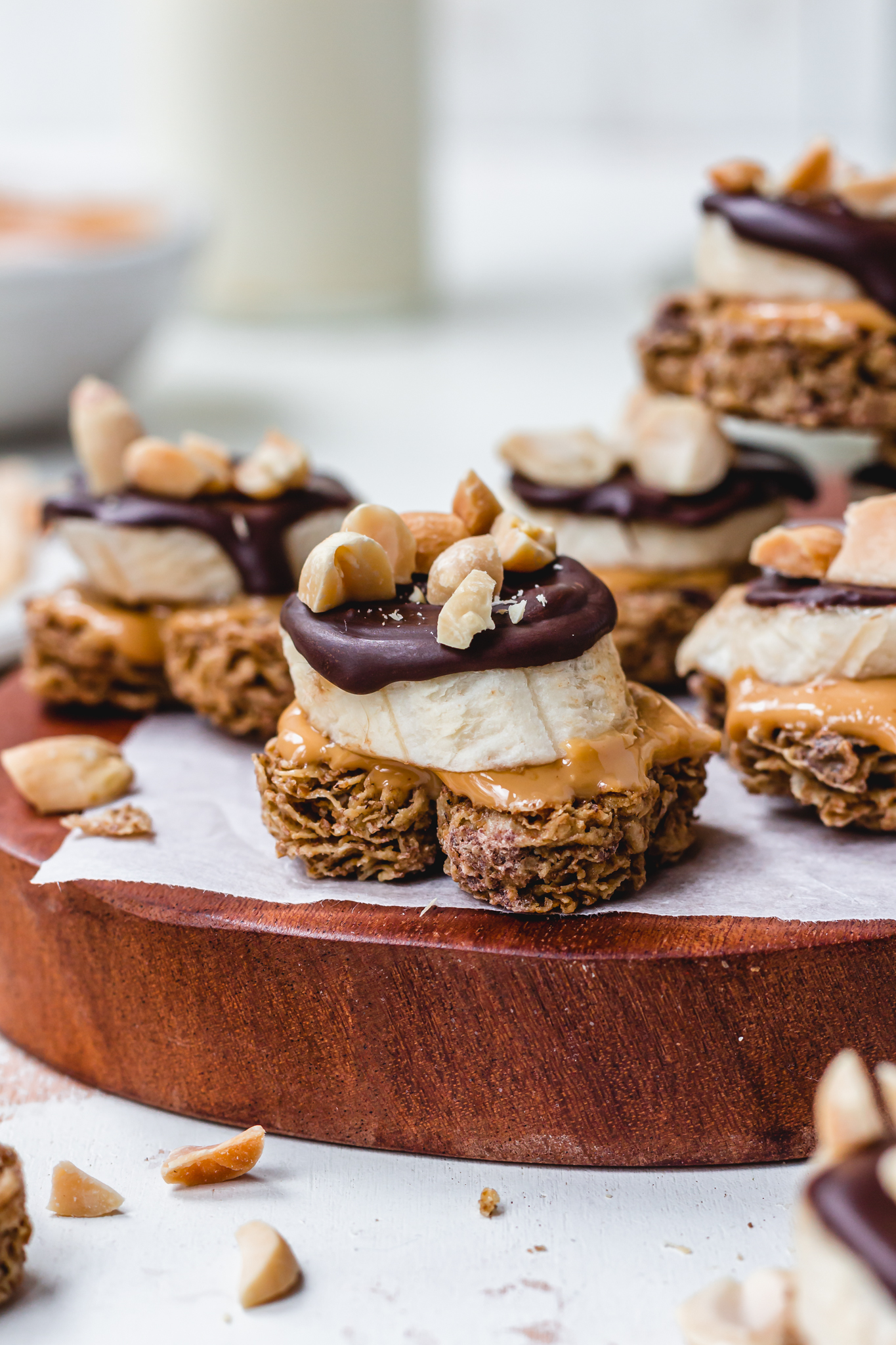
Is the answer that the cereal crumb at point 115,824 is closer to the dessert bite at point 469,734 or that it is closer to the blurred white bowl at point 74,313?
the dessert bite at point 469,734

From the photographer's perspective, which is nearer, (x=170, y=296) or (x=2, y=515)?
(x=2, y=515)

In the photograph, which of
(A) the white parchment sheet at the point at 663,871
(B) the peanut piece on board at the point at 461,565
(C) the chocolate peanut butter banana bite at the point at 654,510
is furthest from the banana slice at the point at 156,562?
(B) the peanut piece on board at the point at 461,565

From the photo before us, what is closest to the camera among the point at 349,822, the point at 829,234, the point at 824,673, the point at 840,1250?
the point at 840,1250

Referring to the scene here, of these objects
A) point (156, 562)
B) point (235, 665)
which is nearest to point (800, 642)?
point (235, 665)

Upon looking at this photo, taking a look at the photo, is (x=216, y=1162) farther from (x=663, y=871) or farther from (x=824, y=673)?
(x=824, y=673)

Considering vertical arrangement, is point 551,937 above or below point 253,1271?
above

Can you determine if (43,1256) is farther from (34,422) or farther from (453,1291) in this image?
(34,422)

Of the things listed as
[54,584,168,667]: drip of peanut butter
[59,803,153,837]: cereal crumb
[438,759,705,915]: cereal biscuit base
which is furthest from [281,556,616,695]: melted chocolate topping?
[54,584,168,667]: drip of peanut butter

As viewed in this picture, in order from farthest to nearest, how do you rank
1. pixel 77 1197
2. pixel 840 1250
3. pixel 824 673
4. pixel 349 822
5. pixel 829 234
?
pixel 829 234, pixel 824 673, pixel 349 822, pixel 77 1197, pixel 840 1250

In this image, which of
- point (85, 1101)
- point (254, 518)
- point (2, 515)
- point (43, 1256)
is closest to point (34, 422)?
point (2, 515)
